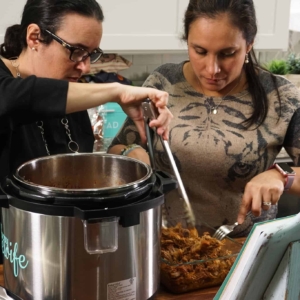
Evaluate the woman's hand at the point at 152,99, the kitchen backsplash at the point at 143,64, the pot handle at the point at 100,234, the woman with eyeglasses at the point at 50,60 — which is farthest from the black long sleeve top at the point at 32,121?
the kitchen backsplash at the point at 143,64

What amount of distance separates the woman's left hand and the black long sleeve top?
1.52ft

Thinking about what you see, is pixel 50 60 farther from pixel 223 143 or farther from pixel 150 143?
pixel 223 143

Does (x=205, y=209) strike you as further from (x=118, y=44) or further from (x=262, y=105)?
(x=118, y=44)

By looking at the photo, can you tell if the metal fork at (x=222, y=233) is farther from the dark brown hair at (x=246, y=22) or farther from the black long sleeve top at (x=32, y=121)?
the dark brown hair at (x=246, y=22)

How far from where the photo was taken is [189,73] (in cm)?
159

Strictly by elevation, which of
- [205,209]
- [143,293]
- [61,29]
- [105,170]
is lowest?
[205,209]

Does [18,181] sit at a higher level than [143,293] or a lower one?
higher

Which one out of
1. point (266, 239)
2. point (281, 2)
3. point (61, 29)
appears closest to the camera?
point (266, 239)

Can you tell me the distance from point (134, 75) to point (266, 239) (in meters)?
2.28

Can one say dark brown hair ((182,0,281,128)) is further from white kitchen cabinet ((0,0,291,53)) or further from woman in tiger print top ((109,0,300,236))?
white kitchen cabinet ((0,0,291,53))

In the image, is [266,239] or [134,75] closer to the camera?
[266,239]

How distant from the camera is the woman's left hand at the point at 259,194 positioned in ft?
3.88

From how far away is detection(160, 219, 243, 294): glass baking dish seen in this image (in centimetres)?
97

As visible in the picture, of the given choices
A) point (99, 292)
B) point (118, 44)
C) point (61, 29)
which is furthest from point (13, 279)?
point (118, 44)
